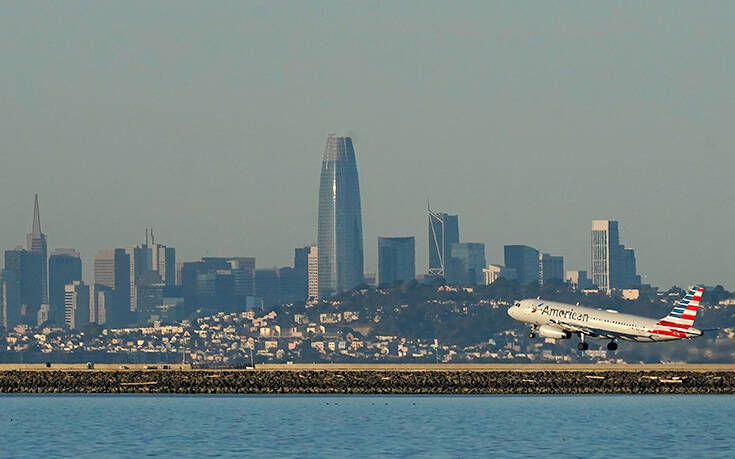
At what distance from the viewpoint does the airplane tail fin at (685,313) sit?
17750 centimetres

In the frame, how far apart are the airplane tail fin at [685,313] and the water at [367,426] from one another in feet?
40.3

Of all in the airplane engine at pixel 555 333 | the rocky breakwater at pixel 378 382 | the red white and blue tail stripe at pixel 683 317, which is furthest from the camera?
the airplane engine at pixel 555 333

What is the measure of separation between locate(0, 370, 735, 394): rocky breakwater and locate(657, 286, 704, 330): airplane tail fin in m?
5.18

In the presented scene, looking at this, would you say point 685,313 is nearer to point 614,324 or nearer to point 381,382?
point 614,324

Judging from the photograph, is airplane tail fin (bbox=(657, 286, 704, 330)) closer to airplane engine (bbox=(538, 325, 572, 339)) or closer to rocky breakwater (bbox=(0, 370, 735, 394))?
rocky breakwater (bbox=(0, 370, 735, 394))

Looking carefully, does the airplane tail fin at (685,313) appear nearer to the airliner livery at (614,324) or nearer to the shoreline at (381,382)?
the airliner livery at (614,324)

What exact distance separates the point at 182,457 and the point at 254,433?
1639cm

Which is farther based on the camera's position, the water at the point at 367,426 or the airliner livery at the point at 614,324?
the airliner livery at the point at 614,324

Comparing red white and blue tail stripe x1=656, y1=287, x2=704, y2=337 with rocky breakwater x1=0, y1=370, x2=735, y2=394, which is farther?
red white and blue tail stripe x1=656, y1=287, x2=704, y2=337

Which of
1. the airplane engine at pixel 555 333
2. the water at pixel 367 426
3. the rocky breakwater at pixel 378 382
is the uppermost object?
the airplane engine at pixel 555 333

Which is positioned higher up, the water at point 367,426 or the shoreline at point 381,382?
the shoreline at point 381,382

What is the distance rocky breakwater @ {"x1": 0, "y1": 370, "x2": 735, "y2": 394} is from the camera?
171m

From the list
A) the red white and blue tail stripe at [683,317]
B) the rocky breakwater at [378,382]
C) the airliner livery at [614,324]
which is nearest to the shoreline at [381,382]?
the rocky breakwater at [378,382]

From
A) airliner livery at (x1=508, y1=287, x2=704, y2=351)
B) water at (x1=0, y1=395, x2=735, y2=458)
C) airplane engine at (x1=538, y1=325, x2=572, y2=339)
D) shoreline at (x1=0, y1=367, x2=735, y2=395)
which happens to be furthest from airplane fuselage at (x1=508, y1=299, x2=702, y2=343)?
water at (x1=0, y1=395, x2=735, y2=458)
